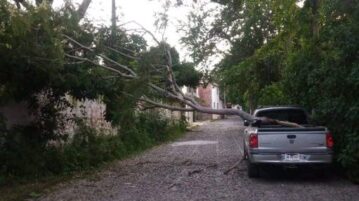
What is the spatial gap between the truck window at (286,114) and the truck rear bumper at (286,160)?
116 inches

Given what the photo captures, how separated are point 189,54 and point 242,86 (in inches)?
164

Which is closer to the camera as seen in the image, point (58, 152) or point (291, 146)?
point (291, 146)

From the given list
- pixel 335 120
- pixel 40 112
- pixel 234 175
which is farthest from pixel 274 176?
pixel 40 112

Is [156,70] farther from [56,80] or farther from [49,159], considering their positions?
[49,159]

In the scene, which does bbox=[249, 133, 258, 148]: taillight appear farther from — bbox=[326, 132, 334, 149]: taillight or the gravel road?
bbox=[326, 132, 334, 149]: taillight

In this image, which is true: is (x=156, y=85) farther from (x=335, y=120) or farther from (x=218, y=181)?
(x=335, y=120)

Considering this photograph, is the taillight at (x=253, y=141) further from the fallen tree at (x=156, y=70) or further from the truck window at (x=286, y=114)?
the truck window at (x=286, y=114)

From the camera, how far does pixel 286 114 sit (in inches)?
589

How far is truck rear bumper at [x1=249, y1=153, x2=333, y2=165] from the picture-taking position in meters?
11.8

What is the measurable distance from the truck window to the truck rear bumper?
9.67 ft

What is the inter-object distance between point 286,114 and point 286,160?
124 inches

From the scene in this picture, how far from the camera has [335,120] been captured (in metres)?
12.8

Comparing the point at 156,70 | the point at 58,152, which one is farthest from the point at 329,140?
the point at 58,152

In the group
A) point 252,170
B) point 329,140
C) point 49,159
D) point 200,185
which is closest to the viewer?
point 329,140
